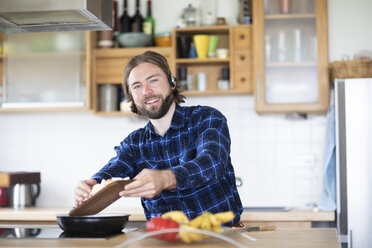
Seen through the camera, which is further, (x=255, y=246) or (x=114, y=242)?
(x=114, y=242)

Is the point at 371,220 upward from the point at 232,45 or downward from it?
downward

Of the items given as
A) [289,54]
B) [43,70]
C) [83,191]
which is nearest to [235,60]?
[289,54]

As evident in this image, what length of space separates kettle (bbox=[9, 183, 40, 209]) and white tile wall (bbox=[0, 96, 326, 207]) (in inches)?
7.2

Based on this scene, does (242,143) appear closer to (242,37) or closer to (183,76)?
(183,76)

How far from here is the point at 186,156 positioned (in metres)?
2.30

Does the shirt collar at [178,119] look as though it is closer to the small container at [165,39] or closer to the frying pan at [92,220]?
the frying pan at [92,220]

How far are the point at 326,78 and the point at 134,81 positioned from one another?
1.90 metres

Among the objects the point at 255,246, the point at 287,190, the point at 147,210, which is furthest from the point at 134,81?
the point at 287,190

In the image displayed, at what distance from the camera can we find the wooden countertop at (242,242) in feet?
5.17

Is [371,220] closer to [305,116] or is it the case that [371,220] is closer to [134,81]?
[305,116]

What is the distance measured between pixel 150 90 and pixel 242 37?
6.27ft

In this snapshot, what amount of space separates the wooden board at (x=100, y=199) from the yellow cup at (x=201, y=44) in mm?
2393

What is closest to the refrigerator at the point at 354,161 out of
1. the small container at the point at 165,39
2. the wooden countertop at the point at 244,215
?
the wooden countertop at the point at 244,215

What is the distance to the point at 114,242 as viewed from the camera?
165 centimetres
